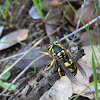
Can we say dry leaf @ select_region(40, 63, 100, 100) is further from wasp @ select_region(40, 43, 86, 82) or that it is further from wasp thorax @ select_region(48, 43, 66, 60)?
wasp thorax @ select_region(48, 43, 66, 60)

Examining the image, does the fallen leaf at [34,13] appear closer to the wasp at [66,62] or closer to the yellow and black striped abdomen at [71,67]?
the wasp at [66,62]

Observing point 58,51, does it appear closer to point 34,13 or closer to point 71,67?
point 71,67

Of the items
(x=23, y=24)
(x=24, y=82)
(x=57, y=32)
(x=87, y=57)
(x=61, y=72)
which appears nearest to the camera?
(x=61, y=72)

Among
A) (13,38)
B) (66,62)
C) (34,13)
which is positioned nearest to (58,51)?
(66,62)

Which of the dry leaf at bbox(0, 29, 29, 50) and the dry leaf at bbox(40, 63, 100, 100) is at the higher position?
the dry leaf at bbox(0, 29, 29, 50)

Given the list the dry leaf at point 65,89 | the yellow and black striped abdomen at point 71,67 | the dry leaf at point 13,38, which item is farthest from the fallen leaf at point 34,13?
the dry leaf at point 65,89

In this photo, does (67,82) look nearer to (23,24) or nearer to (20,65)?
(20,65)

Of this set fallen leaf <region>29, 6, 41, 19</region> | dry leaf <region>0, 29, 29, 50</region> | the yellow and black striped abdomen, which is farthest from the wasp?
fallen leaf <region>29, 6, 41, 19</region>

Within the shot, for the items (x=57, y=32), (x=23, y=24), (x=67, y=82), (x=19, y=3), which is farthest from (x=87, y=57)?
(x=19, y=3)
